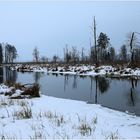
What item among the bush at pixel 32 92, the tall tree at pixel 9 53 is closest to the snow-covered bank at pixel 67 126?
the bush at pixel 32 92

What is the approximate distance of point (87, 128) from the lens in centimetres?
754

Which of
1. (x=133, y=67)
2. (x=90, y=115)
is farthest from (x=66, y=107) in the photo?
(x=133, y=67)

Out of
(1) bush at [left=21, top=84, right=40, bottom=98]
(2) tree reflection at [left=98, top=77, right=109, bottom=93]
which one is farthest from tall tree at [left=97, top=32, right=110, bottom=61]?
(1) bush at [left=21, top=84, right=40, bottom=98]

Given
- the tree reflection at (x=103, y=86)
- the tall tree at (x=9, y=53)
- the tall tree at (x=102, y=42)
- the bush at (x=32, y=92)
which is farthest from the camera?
the tall tree at (x=9, y=53)

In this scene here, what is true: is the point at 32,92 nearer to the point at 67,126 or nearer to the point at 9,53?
the point at 67,126

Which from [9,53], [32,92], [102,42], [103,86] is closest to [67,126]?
[32,92]

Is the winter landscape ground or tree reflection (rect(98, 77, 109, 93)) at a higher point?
the winter landscape ground

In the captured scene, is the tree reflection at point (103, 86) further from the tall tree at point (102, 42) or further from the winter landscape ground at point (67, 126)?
the tall tree at point (102, 42)

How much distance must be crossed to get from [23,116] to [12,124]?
881 millimetres

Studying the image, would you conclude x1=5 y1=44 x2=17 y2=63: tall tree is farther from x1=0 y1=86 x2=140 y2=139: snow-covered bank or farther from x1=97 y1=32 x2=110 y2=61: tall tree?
x1=0 y1=86 x2=140 y2=139: snow-covered bank

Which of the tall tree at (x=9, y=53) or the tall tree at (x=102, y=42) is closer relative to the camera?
the tall tree at (x=102, y=42)

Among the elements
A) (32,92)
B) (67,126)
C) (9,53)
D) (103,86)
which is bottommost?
(103,86)

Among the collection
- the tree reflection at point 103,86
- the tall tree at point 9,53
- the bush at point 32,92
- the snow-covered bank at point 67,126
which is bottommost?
the tree reflection at point 103,86

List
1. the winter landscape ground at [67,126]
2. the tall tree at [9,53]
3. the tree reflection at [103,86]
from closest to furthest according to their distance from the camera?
the winter landscape ground at [67,126] → the tree reflection at [103,86] → the tall tree at [9,53]
